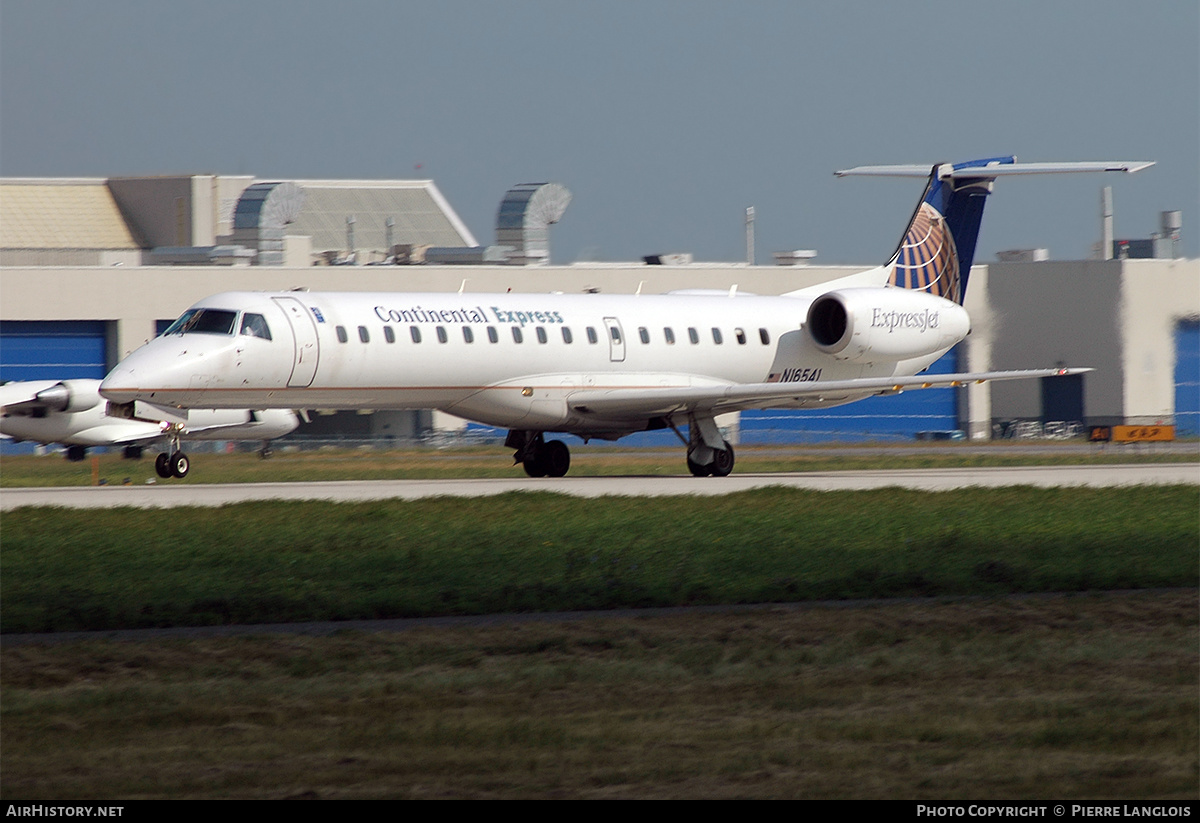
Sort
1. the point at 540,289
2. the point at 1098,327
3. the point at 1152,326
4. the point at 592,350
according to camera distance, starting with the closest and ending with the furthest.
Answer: the point at 592,350
the point at 540,289
the point at 1152,326
the point at 1098,327

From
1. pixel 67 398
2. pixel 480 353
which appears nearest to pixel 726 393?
pixel 480 353

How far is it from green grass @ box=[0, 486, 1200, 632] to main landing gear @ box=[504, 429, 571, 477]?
9143mm

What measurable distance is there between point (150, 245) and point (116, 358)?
21.3m

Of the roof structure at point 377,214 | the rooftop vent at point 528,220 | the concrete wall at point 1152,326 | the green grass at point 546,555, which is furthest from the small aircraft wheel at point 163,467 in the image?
the roof structure at point 377,214

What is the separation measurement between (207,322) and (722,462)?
10.3m

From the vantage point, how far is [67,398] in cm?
3931

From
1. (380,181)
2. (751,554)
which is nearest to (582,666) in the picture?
(751,554)

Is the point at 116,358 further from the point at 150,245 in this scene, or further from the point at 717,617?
the point at 717,617

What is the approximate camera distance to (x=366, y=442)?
52.2 metres

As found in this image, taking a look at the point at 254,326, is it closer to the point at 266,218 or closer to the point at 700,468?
the point at 700,468

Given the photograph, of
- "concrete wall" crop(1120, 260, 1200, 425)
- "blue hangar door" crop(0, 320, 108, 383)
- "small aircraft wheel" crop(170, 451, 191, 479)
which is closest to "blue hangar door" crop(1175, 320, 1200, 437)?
"concrete wall" crop(1120, 260, 1200, 425)

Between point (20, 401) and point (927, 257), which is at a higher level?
point (927, 257)
